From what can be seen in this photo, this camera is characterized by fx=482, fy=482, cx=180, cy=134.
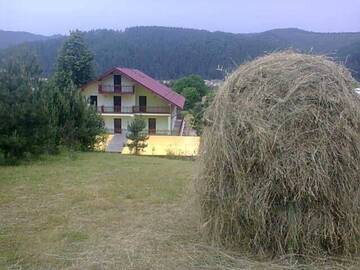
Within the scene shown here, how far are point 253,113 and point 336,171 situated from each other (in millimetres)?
973

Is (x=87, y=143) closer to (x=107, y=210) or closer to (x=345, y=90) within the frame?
(x=107, y=210)

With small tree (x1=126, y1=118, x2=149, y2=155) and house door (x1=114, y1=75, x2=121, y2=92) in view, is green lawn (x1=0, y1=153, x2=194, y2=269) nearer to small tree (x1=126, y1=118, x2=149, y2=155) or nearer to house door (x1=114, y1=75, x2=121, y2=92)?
small tree (x1=126, y1=118, x2=149, y2=155)

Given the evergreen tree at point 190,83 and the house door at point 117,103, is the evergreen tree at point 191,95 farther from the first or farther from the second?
the house door at point 117,103

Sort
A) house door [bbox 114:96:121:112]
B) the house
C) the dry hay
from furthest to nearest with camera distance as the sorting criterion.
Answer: house door [bbox 114:96:121:112] < the house < the dry hay

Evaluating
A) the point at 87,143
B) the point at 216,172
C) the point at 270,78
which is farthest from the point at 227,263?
the point at 87,143

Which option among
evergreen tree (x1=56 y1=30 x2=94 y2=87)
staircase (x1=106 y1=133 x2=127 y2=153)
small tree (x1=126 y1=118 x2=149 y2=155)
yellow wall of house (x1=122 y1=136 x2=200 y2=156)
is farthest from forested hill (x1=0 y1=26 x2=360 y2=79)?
small tree (x1=126 y1=118 x2=149 y2=155)

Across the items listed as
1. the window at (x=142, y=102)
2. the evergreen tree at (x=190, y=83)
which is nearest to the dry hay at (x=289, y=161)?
the window at (x=142, y=102)

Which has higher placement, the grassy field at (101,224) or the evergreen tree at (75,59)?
the evergreen tree at (75,59)

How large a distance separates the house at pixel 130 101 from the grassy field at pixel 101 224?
93.3ft

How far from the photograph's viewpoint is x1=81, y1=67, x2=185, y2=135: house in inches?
1510

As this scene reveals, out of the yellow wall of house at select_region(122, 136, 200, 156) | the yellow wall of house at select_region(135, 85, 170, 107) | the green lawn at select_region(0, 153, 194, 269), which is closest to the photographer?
the green lawn at select_region(0, 153, 194, 269)

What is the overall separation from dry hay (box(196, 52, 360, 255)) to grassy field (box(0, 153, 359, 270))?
0.38m

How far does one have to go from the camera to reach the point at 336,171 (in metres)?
4.65

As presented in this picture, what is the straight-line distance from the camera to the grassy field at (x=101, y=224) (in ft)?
16.1
